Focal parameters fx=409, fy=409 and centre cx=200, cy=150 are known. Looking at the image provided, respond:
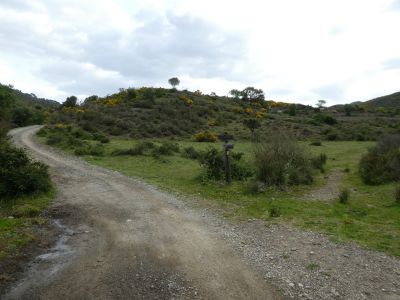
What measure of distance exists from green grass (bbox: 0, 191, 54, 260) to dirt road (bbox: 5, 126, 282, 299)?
1.99 feet

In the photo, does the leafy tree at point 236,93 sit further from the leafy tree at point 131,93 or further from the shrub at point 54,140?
the shrub at point 54,140

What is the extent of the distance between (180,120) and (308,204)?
123 feet

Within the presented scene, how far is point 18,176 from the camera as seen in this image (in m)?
13.1

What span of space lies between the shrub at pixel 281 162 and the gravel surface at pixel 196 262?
533 cm

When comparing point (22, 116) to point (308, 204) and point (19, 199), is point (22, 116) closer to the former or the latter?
point (19, 199)

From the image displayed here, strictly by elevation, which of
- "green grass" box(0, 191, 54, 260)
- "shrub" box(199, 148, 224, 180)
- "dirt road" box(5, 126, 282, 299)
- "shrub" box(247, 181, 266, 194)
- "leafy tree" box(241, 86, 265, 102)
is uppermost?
"leafy tree" box(241, 86, 265, 102)

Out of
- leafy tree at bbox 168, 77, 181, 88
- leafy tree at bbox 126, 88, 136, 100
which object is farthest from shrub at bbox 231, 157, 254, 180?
leafy tree at bbox 168, 77, 181, 88

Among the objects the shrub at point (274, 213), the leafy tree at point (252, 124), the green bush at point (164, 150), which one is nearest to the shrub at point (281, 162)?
the shrub at point (274, 213)

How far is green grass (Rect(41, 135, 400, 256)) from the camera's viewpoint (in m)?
10.3

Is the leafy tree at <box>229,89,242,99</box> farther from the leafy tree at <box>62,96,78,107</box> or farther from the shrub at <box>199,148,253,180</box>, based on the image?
the shrub at <box>199,148,253,180</box>

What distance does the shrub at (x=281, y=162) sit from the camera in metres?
16.8

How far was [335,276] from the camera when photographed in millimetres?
7242

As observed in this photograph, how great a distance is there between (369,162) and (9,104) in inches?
1582

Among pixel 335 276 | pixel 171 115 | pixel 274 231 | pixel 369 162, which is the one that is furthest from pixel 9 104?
pixel 335 276
